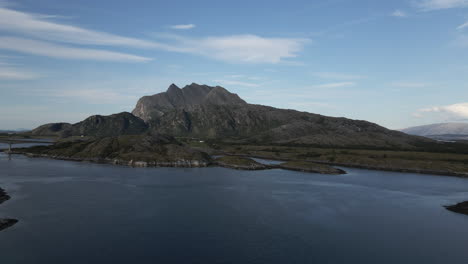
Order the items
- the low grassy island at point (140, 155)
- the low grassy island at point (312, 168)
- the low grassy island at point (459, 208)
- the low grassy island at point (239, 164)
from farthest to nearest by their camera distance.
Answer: the low grassy island at point (140, 155)
the low grassy island at point (239, 164)
the low grassy island at point (312, 168)
the low grassy island at point (459, 208)

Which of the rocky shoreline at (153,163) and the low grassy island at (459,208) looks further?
the rocky shoreline at (153,163)

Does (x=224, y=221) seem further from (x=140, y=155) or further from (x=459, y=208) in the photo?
(x=140, y=155)

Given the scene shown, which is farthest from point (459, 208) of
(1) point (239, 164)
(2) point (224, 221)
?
(1) point (239, 164)

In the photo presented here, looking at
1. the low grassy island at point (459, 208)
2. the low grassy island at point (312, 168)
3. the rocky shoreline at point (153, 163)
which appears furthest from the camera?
the rocky shoreline at point (153, 163)

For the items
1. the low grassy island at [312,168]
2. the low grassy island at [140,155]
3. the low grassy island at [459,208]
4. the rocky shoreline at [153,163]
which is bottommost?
the low grassy island at [459,208]

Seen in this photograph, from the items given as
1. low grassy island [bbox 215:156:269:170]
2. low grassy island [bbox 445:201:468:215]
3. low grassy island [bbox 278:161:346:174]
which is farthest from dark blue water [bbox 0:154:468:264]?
low grassy island [bbox 215:156:269:170]

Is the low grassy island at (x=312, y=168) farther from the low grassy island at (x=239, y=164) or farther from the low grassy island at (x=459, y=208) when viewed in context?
the low grassy island at (x=459, y=208)

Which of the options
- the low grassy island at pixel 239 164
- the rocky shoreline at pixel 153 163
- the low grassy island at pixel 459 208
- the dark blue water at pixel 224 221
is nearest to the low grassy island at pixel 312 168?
the low grassy island at pixel 239 164

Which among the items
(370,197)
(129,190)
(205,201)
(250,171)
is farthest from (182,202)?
(250,171)

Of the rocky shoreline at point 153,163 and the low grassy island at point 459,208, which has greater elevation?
the rocky shoreline at point 153,163
